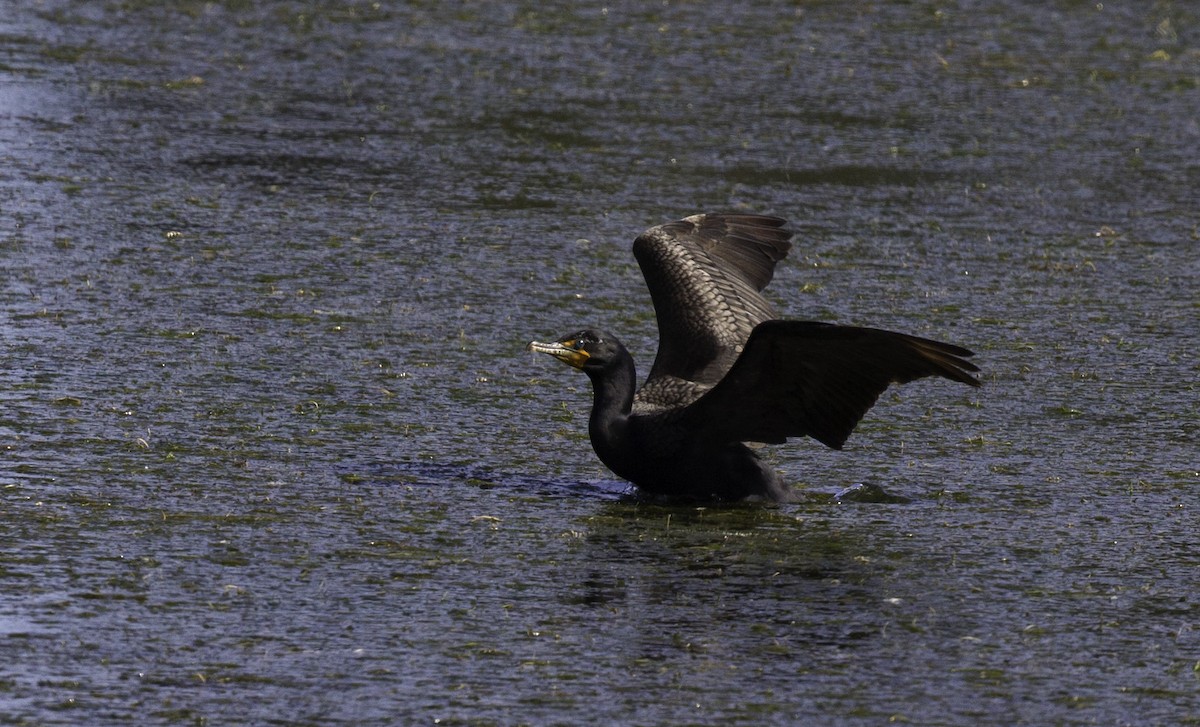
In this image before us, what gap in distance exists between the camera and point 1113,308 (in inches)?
384

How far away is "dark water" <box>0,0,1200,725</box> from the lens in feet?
17.3

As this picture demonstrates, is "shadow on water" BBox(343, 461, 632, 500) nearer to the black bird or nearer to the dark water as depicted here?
the dark water

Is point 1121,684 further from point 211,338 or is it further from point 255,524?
point 211,338

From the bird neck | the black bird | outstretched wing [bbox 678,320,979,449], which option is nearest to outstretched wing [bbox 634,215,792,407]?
the black bird

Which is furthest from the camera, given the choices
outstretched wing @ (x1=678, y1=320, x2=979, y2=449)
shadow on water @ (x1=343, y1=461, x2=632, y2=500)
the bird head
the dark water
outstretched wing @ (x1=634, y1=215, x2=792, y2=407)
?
outstretched wing @ (x1=634, y1=215, x2=792, y2=407)

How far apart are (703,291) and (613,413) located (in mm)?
1264

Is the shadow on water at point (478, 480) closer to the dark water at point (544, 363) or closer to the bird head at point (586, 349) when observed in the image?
the dark water at point (544, 363)

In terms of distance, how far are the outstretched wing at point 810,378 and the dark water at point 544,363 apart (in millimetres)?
313

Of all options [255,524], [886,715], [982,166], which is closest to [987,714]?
[886,715]

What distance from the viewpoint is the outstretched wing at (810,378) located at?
658 centimetres

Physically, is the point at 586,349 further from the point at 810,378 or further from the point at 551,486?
the point at 810,378

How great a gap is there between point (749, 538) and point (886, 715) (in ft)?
5.63

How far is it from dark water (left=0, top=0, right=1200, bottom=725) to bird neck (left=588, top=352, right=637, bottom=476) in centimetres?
17

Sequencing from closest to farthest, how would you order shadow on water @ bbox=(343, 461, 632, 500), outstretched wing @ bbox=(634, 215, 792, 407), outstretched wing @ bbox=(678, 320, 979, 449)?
outstretched wing @ bbox=(678, 320, 979, 449), shadow on water @ bbox=(343, 461, 632, 500), outstretched wing @ bbox=(634, 215, 792, 407)
